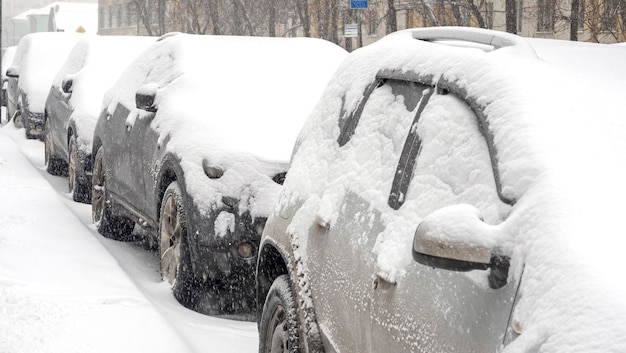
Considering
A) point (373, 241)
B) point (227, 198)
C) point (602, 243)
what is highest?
point (602, 243)

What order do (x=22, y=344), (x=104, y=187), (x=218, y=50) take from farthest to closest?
1. (x=104, y=187)
2. (x=218, y=50)
3. (x=22, y=344)

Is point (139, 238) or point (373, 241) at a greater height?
point (373, 241)

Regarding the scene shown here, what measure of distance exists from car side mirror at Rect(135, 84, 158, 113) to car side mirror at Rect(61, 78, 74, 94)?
14.6 ft

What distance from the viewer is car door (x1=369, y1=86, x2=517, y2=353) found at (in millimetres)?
2674

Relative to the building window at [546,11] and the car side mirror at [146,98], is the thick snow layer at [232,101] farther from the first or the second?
the building window at [546,11]

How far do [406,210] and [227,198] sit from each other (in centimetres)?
318

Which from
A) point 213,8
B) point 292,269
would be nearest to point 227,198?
point 292,269

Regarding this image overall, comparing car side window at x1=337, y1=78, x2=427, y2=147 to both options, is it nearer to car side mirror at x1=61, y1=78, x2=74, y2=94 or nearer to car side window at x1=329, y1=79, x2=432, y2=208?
car side window at x1=329, y1=79, x2=432, y2=208

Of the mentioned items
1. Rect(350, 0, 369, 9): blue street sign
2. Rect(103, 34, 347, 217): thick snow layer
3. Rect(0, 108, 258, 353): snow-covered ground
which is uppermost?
Rect(350, 0, 369, 9): blue street sign

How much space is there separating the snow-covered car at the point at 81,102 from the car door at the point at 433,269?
7.64 m

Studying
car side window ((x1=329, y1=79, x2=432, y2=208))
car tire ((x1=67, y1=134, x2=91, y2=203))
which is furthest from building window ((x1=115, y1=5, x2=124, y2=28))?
car side window ((x1=329, y1=79, x2=432, y2=208))

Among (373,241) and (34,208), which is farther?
(34,208)

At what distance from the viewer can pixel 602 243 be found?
2.39 m

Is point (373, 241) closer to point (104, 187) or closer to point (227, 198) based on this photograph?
point (227, 198)
